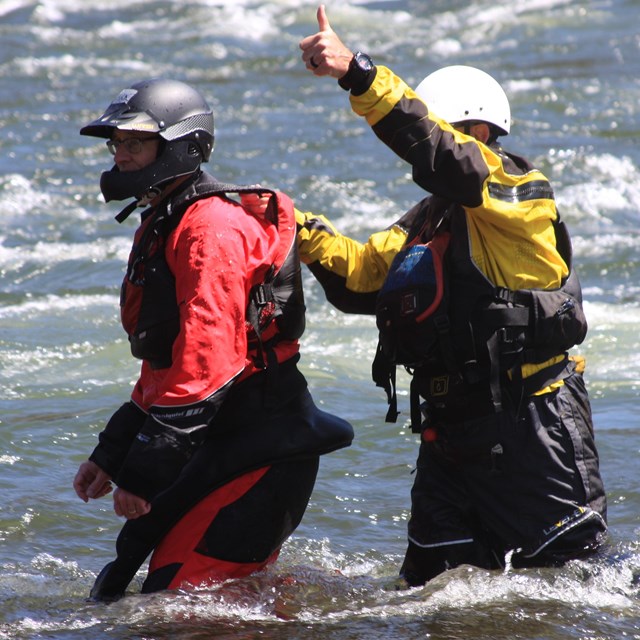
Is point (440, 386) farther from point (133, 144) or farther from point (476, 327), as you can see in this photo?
point (133, 144)

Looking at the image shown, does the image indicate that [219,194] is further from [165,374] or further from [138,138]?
[165,374]

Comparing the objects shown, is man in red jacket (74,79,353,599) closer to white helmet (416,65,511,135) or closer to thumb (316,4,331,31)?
thumb (316,4,331,31)

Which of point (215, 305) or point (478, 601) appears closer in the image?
point (215, 305)

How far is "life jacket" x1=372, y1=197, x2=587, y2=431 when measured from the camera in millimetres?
4113

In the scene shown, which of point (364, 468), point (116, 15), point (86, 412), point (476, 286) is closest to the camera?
point (476, 286)

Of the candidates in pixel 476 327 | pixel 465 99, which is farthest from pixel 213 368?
pixel 465 99

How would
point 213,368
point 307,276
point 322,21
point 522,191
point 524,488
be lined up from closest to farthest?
point 213,368 < point 322,21 < point 522,191 < point 524,488 < point 307,276

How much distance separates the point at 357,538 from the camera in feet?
18.3

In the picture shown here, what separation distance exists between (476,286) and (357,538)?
1.85 m

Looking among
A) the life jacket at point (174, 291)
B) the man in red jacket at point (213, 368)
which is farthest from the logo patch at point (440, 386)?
the life jacket at point (174, 291)

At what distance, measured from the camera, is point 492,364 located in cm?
412

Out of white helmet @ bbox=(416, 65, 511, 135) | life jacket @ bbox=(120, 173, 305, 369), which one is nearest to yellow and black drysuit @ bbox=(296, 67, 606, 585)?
white helmet @ bbox=(416, 65, 511, 135)

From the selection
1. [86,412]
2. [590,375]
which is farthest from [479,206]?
[590,375]

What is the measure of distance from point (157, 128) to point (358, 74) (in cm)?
65
